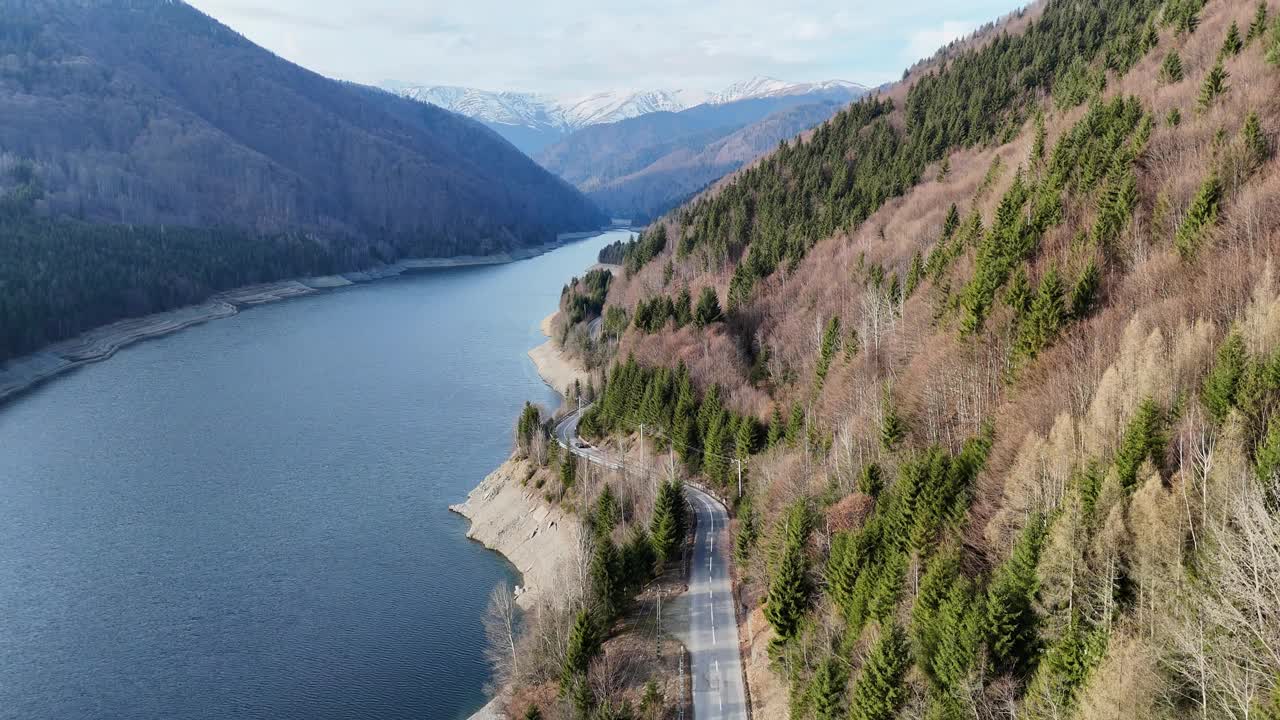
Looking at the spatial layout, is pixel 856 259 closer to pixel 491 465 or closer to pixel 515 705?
pixel 491 465

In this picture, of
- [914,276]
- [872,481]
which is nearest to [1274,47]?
[914,276]

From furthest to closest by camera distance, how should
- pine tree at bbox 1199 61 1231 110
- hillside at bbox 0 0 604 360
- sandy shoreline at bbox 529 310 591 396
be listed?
hillside at bbox 0 0 604 360, sandy shoreline at bbox 529 310 591 396, pine tree at bbox 1199 61 1231 110

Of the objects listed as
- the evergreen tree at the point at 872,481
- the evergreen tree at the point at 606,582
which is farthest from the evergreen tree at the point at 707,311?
the evergreen tree at the point at 872,481

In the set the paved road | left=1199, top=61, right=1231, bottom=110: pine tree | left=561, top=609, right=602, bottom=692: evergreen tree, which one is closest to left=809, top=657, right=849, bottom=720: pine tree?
the paved road

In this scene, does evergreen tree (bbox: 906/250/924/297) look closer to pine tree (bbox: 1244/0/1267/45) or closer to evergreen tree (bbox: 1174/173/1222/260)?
evergreen tree (bbox: 1174/173/1222/260)

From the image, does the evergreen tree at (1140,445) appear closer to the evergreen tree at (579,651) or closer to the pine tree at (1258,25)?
the evergreen tree at (579,651)
